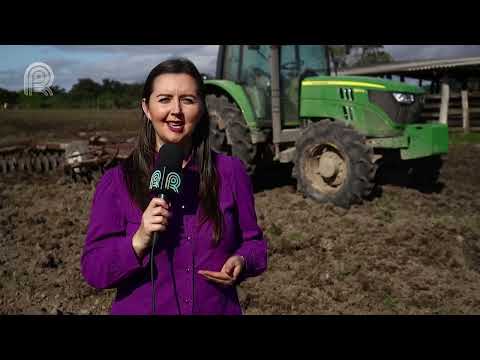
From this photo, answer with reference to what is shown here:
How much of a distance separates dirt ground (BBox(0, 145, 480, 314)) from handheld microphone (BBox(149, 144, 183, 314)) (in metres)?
2.34

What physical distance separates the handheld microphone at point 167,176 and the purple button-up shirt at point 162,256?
0.21ft

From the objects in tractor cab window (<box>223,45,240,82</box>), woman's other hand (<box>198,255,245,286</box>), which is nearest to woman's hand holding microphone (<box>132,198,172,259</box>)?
woman's other hand (<box>198,255,245,286</box>)

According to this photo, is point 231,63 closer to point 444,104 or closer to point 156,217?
point 156,217

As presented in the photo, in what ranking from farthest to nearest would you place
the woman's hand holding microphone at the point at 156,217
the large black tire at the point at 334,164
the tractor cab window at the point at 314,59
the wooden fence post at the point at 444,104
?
the wooden fence post at the point at 444,104, the tractor cab window at the point at 314,59, the large black tire at the point at 334,164, the woman's hand holding microphone at the point at 156,217

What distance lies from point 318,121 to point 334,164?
77cm

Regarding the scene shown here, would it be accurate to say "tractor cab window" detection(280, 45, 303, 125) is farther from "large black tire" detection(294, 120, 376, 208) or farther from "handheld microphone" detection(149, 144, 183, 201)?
"handheld microphone" detection(149, 144, 183, 201)

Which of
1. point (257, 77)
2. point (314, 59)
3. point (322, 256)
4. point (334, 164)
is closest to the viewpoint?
point (322, 256)

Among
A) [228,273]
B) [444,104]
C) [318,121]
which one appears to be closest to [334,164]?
[318,121]

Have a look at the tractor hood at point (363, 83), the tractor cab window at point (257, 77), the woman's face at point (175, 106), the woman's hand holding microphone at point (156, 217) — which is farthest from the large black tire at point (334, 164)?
the woman's hand holding microphone at point (156, 217)

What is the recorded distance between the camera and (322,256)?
440cm

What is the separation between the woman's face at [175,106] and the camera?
1.41 meters

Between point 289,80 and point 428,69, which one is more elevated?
point 428,69

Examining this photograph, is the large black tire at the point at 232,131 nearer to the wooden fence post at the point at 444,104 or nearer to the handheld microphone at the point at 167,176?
the handheld microphone at the point at 167,176

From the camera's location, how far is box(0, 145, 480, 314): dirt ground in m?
3.60
